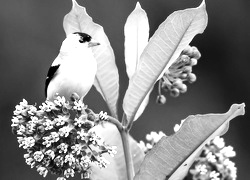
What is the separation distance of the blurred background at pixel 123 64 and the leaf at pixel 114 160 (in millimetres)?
5716

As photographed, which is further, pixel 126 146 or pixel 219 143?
pixel 219 143

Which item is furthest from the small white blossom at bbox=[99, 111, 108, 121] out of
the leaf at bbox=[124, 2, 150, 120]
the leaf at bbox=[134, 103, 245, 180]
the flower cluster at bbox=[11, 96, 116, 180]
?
the leaf at bbox=[124, 2, 150, 120]

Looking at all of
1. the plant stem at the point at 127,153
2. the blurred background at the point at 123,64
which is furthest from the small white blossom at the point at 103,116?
the blurred background at the point at 123,64

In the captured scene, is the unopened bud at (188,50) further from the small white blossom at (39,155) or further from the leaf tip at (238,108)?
the small white blossom at (39,155)

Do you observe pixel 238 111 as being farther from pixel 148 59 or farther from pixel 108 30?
pixel 108 30

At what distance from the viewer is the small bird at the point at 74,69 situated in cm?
298

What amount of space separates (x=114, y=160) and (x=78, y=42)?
734 millimetres

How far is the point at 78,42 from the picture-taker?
131 inches

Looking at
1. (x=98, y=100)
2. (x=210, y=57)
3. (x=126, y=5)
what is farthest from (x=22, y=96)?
(x=210, y=57)

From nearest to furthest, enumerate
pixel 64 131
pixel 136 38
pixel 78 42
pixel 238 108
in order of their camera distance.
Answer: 1. pixel 238 108
2. pixel 64 131
3. pixel 136 38
4. pixel 78 42

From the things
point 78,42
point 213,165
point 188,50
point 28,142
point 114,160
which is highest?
point 78,42

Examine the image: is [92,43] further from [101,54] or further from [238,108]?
[238,108]

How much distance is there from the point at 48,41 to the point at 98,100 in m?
1.27

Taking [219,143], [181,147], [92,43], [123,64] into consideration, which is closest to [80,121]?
[181,147]
